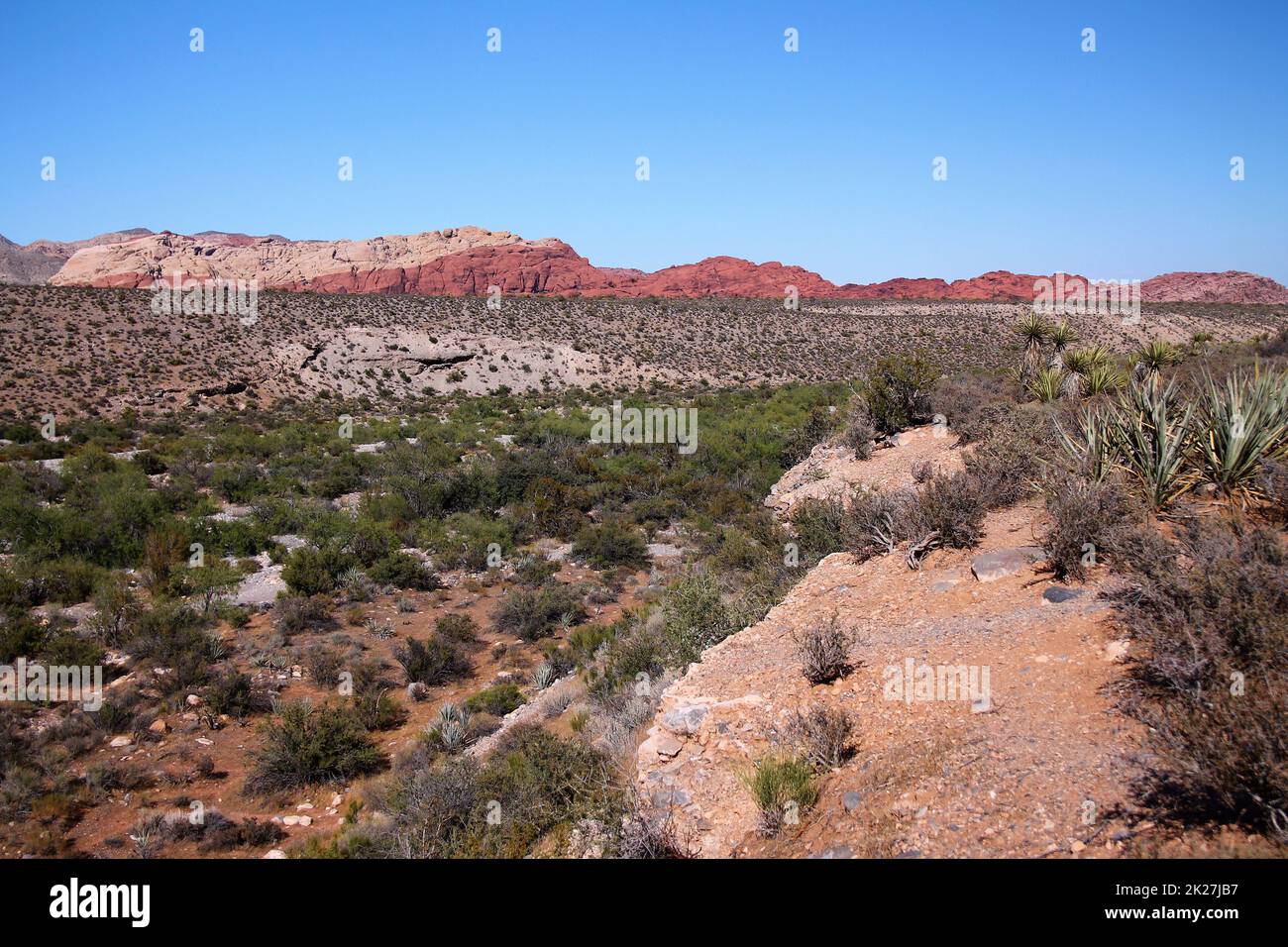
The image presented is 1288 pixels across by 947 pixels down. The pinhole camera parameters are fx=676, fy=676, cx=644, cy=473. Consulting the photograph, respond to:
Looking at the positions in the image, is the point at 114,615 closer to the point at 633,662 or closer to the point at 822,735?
the point at 633,662

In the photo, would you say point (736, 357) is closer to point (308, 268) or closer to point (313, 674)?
point (313, 674)

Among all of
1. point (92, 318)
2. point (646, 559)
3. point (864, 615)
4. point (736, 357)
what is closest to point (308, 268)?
point (92, 318)

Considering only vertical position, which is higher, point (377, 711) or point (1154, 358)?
point (1154, 358)

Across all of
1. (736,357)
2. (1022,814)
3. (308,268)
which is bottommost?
(1022,814)

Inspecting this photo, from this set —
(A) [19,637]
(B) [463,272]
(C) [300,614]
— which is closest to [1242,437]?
(C) [300,614]

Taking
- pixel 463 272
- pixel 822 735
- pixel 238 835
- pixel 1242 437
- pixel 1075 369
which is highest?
pixel 463 272

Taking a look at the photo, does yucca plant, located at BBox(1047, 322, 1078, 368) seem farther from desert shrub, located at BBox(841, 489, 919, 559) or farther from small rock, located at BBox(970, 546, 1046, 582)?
small rock, located at BBox(970, 546, 1046, 582)
